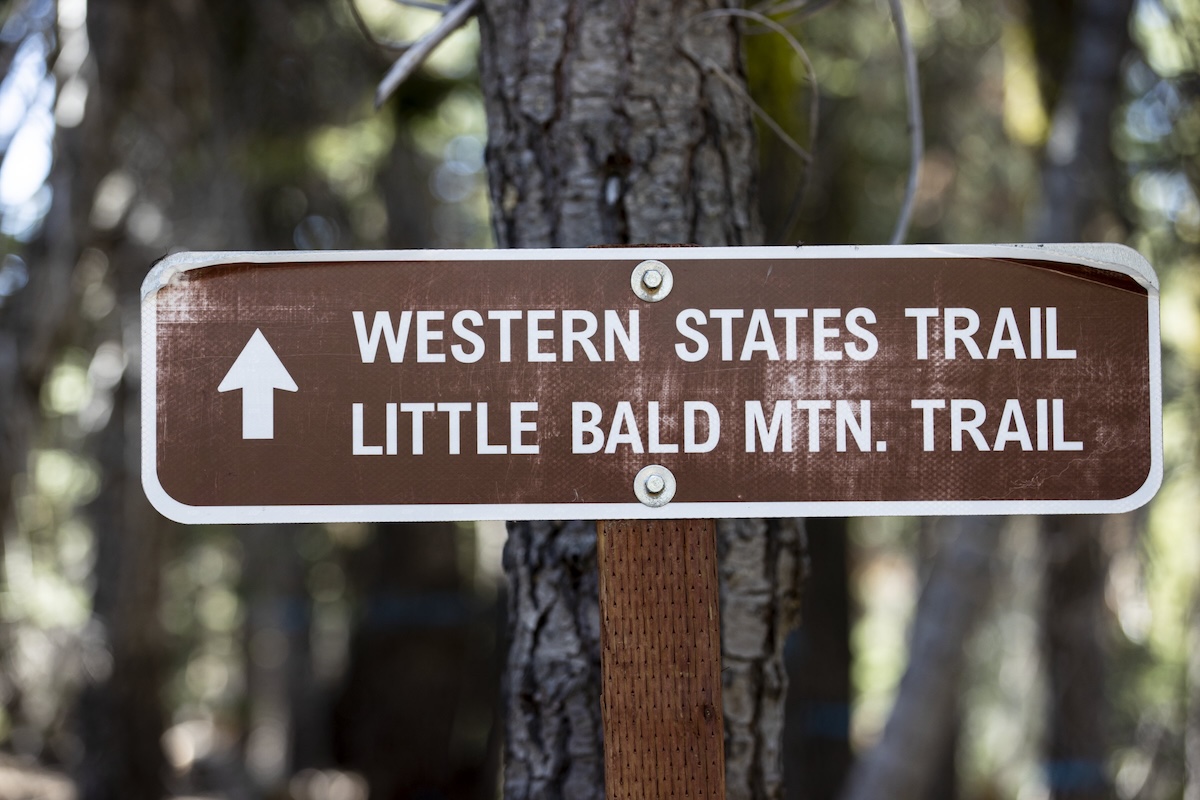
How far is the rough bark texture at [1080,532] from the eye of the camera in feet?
13.5

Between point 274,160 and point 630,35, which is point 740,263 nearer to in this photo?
point 630,35

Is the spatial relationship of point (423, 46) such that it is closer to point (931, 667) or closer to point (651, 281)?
point (651, 281)

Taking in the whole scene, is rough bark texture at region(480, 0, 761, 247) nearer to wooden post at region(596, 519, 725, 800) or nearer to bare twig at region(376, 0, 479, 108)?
bare twig at region(376, 0, 479, 108)

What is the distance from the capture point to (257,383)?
1.18 metres

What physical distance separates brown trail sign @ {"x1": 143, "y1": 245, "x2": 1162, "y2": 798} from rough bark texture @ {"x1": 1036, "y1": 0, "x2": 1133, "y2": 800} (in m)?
3.22

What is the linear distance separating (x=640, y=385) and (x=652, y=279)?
0.38 feet

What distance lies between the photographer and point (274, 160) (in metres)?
5.88

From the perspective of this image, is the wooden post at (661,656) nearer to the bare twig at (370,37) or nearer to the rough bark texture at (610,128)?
the rough bark texture at (610,128)

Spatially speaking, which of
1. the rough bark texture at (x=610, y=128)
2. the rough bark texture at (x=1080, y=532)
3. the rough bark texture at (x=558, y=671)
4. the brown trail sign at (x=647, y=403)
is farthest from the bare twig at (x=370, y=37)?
the rough bark texture at (x=1080, y=532)

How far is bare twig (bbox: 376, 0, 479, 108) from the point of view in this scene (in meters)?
1.61

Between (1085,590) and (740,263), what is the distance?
168 inches

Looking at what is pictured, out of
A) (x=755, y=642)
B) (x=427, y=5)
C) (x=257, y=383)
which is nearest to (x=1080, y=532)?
(x=755, y=642)

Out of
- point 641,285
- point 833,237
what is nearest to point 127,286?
point 833,237

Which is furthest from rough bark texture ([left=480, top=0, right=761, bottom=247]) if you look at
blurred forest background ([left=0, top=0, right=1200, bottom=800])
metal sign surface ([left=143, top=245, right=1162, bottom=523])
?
metal sign surface ([left=143, top=245, right=1162, bottom=523])
